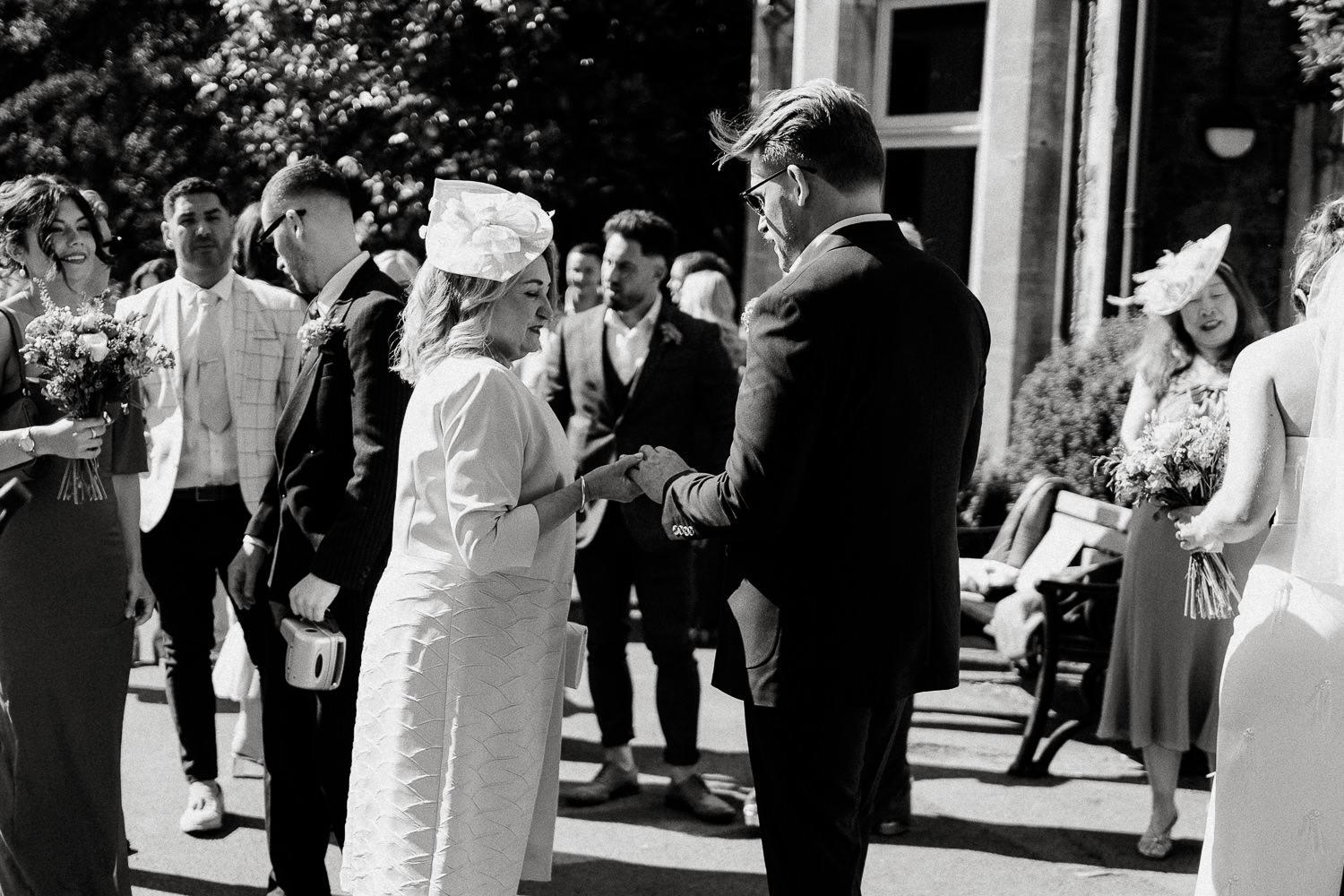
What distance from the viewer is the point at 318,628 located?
4.16 meters

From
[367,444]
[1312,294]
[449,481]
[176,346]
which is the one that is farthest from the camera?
[176,346]

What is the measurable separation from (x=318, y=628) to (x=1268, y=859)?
254 cm

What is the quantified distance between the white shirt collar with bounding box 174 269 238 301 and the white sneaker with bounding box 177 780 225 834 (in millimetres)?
1867

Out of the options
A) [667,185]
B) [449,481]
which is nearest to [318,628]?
[449,481]

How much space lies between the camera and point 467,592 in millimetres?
3541

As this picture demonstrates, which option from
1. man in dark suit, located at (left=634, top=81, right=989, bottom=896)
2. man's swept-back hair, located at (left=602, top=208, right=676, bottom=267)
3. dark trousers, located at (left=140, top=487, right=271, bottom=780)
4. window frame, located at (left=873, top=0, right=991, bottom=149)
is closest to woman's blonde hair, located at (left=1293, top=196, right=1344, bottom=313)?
man in dark suit, located at (left=634, top=81, right=989, bottom=896)

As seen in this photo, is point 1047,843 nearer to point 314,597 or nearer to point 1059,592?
point 1059,592

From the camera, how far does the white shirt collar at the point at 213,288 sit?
19.2 feet

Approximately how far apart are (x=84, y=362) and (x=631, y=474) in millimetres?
1615

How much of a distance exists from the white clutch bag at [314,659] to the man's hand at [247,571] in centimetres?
51

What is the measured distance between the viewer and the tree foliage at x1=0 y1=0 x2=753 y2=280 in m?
11.6

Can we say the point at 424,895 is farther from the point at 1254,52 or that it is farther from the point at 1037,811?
the point at 1254,52

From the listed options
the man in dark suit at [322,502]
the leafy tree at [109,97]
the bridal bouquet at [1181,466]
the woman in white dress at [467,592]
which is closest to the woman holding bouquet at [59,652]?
the man in dark suit at [322,502]

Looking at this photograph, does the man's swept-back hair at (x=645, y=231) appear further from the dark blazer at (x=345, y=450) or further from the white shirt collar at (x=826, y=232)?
the white shirt collar at (x=826, y=232)
